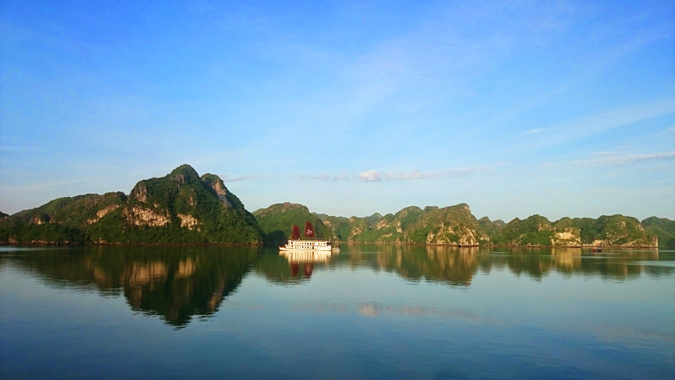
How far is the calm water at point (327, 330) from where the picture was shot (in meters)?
26.5

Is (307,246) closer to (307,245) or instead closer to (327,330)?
(307,245)

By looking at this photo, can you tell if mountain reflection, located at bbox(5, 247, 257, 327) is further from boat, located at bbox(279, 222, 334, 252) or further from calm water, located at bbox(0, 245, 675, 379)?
boat, located at bbox(279, 222, 334, 252)

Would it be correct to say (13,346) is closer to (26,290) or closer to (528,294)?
(26,290)

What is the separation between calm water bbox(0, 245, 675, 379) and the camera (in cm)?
2652

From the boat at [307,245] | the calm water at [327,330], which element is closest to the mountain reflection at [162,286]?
Answer: the calm water at [327,330]

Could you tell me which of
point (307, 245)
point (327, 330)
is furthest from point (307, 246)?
point (327, 330)

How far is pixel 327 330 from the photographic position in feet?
118

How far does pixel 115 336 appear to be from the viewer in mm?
33000

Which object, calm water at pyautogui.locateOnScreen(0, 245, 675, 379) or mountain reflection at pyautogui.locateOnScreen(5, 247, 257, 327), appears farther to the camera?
mountain reflection at pyautogui.locateOnScreen(5, 247, 257, 327)

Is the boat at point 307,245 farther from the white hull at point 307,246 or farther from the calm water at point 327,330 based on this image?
the calm water at point 327,330

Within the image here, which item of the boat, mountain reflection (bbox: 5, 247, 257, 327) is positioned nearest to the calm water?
mountain reflection (bbox: 5, 247, 257, 327)

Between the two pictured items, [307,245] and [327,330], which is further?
[307,245]

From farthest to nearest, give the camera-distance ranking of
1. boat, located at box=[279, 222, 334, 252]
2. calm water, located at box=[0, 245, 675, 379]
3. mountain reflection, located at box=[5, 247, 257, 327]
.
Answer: boat, located at box=[279, 222, 334, 252]
mountain reflection, located at box=[5, 247, 257, 327]
calm water, located at box=[0, 245, 675, 379]

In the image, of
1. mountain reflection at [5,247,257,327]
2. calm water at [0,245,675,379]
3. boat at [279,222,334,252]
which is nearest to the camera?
calm water at [0,245,675,379]
